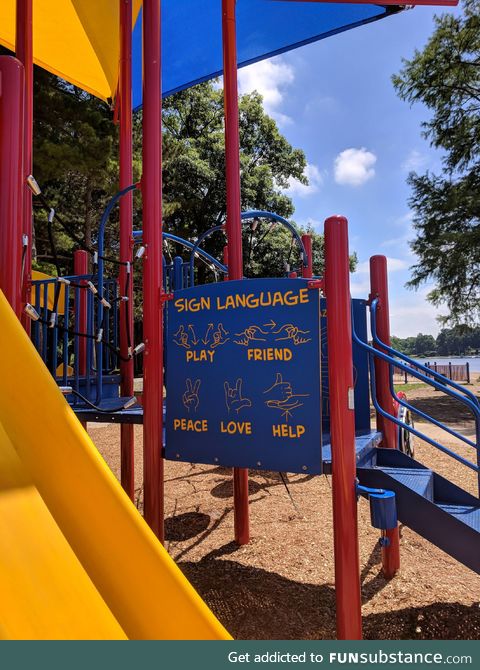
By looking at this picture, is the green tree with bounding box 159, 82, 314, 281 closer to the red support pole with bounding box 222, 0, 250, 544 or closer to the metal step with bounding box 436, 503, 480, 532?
the red support pole with bounding box 222, 0, 250, 544

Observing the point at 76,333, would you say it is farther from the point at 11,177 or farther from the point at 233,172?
the point at 233,172

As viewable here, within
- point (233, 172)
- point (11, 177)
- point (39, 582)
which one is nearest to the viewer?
point (39, 582)

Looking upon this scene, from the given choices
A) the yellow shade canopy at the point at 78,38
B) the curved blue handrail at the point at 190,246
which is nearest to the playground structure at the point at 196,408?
the curved blue handrail at the point at 190,246

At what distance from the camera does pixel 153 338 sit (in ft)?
10.6

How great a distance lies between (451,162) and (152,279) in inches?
688

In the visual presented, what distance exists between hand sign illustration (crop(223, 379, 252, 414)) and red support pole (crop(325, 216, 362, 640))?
0.58 meters

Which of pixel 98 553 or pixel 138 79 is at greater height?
pixel 138 79

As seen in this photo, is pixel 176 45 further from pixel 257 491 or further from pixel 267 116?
pixel 267 116

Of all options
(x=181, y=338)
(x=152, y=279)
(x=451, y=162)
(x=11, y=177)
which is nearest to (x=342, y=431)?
(x=181, y=338)

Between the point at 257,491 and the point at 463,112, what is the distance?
1703 cm

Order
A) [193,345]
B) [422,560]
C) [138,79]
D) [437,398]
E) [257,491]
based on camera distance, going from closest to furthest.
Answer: [193,345]
[422,560]
[257,491]
[138,79]
[437,398]

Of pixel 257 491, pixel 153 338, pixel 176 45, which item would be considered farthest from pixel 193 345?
pixel 176 45

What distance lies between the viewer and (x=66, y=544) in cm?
153

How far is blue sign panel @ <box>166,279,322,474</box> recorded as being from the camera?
2.60 metres
